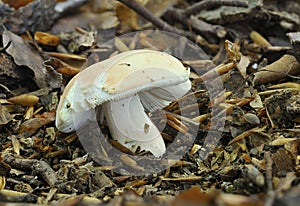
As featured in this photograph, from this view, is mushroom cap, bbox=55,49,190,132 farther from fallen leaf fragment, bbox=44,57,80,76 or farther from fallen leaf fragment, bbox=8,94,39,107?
fallen leaf fragment, bbox=44,57,80,76

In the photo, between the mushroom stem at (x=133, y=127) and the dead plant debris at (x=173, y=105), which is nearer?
the dead plant debris at (x=173, y=105)

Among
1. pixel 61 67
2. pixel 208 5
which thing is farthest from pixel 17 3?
pixel 208 5

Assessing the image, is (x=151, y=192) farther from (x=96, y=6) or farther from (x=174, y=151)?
(x=96, y=6)

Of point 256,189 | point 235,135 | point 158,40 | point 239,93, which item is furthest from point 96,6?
point 256,189

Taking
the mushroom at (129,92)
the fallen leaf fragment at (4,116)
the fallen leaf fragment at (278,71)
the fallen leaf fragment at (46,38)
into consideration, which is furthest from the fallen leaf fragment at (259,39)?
the fallen leaf fragment at (4,116)

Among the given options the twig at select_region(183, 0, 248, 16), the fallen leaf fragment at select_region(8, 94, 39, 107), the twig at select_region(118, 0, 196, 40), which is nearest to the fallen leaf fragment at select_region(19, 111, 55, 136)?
the fallen leaf fragment at select_region(8, 94, 39, 107)

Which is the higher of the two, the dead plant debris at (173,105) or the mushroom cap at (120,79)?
the mushroom cap at (120,79)

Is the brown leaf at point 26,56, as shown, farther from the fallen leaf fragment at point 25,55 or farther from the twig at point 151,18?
the twig at point 151,18
